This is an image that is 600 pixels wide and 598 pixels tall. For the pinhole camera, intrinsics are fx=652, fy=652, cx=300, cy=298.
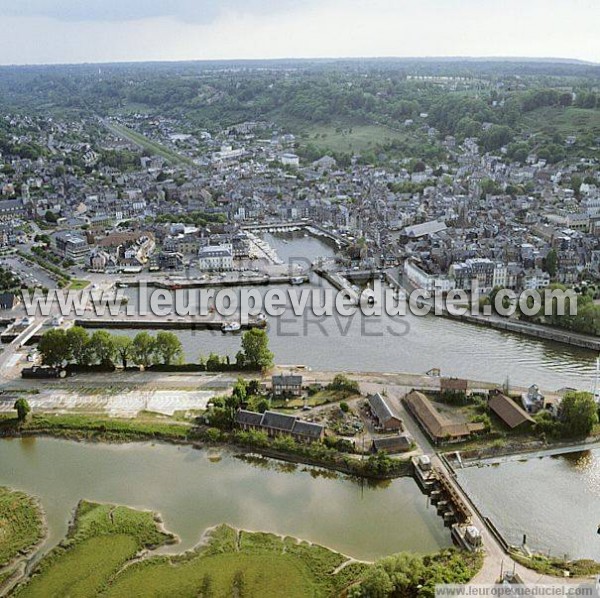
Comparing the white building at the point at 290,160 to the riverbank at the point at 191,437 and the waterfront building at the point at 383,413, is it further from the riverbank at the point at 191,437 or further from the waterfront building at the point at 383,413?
the riverbank at the point at 191,437

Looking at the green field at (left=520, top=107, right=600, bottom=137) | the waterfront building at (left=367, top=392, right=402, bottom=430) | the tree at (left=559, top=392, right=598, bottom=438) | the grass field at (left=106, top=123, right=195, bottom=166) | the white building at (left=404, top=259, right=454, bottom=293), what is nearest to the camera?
the tree at (left=559, top=392, right=598, bottom=438)

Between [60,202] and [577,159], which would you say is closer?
[60,202]

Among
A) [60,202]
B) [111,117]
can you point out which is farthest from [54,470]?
[111,117]

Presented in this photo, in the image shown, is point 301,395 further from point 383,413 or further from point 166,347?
point 166,347

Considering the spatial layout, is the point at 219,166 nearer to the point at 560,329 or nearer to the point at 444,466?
the point at 560,329

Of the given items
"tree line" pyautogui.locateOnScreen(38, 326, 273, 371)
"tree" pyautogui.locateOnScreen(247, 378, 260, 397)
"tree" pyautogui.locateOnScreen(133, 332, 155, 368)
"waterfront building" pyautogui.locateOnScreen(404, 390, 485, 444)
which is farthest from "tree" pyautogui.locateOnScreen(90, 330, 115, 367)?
"waterfront building" pyautogui.locateOnScreen(404, 390, 485, 444)

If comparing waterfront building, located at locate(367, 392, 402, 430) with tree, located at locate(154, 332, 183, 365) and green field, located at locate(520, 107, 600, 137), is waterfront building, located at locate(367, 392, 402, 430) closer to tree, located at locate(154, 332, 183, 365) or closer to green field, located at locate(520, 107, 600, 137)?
tree, located at locate(154, 332, 183, 365)

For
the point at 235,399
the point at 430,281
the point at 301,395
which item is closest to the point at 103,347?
the point at 235,399

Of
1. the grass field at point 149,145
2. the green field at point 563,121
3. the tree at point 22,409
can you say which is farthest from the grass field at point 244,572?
the green field at point 563,121
